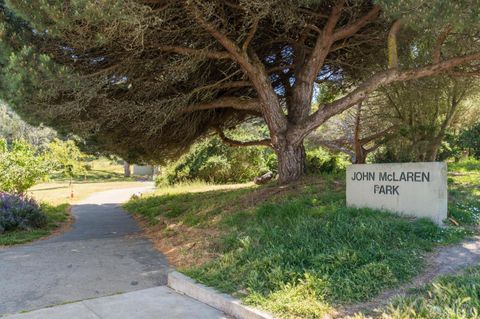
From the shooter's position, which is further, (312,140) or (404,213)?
(312,140)

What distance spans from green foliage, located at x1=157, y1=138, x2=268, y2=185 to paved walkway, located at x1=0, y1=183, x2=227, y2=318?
40.9 feet

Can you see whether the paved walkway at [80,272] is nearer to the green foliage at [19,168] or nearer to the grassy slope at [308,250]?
the grassy slope at [308,250]

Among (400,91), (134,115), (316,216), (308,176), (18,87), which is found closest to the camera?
(316,216)

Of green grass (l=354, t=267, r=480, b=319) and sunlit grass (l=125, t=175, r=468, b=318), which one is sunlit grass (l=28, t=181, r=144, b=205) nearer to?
sunlit grass (l=125, t=175, r=468, b=318)

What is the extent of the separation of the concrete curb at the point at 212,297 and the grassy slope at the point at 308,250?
13cm

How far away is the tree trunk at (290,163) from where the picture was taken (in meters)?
10.3

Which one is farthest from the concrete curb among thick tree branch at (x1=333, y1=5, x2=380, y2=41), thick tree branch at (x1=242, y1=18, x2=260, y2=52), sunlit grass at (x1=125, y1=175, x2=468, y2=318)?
thick tree branch at (x1=333, y1=5, x2=380, y2=41)

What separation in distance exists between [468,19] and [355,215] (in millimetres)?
3523

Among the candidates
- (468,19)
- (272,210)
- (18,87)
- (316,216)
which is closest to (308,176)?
(272,210)

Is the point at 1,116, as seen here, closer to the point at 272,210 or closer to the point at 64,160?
the point at 64,160

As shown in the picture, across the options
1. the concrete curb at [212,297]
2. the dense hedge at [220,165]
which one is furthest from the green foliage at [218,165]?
the concrete curb at [212,297]

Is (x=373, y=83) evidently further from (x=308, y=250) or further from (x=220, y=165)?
(x=220, y=165)

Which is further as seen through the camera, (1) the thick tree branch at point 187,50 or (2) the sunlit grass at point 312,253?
(1) the thick tree branch at point 187,50

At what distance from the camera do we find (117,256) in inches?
309
